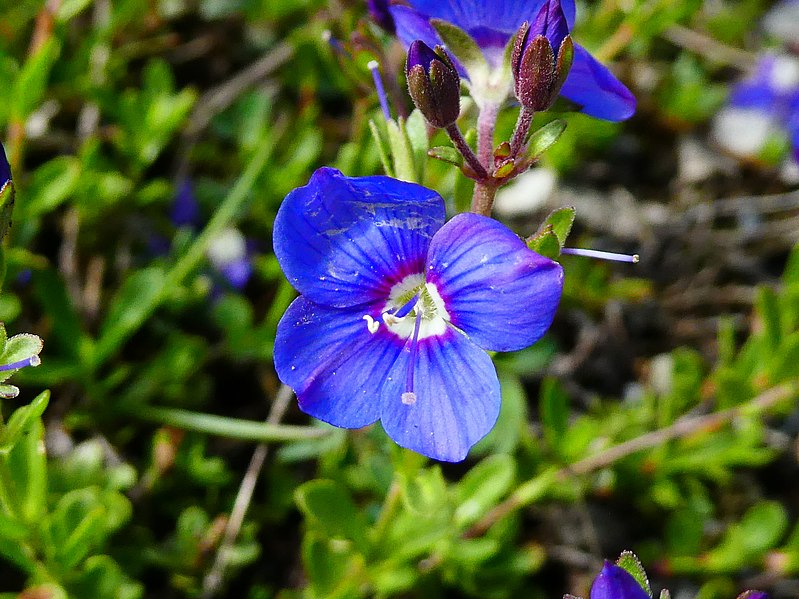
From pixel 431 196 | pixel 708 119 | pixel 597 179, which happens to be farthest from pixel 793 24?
pixel 431 196

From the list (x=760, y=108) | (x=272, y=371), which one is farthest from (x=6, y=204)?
(x=760, y=108)

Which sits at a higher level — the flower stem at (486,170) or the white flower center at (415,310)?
the flower stem at (486,170)

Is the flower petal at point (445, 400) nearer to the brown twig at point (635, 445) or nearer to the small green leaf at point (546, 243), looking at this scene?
the small green leaf at point (546, 243)

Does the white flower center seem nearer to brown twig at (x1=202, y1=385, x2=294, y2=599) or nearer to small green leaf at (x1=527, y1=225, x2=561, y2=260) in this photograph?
small green leaf at (x1=527, y1=225, x2=561, y2=260)

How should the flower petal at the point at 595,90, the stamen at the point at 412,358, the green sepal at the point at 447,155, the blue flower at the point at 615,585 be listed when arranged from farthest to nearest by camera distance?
the flower petal at the point at 595,90, the stamen at the point at 412,358, the green sepal at the point at 447,155, the blue flower at the point at 615,585

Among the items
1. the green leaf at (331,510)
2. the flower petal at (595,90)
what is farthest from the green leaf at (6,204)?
the flower petal at (595,90)

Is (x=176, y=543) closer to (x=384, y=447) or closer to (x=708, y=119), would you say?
(x=384, y=447)

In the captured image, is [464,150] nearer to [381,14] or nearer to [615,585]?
[381,14]

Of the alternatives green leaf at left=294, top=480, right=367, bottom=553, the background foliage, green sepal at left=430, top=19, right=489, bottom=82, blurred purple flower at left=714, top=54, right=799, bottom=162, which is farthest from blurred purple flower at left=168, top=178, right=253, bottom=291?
blurred purple flower at left=714, top=54, right=799, bottom=162
